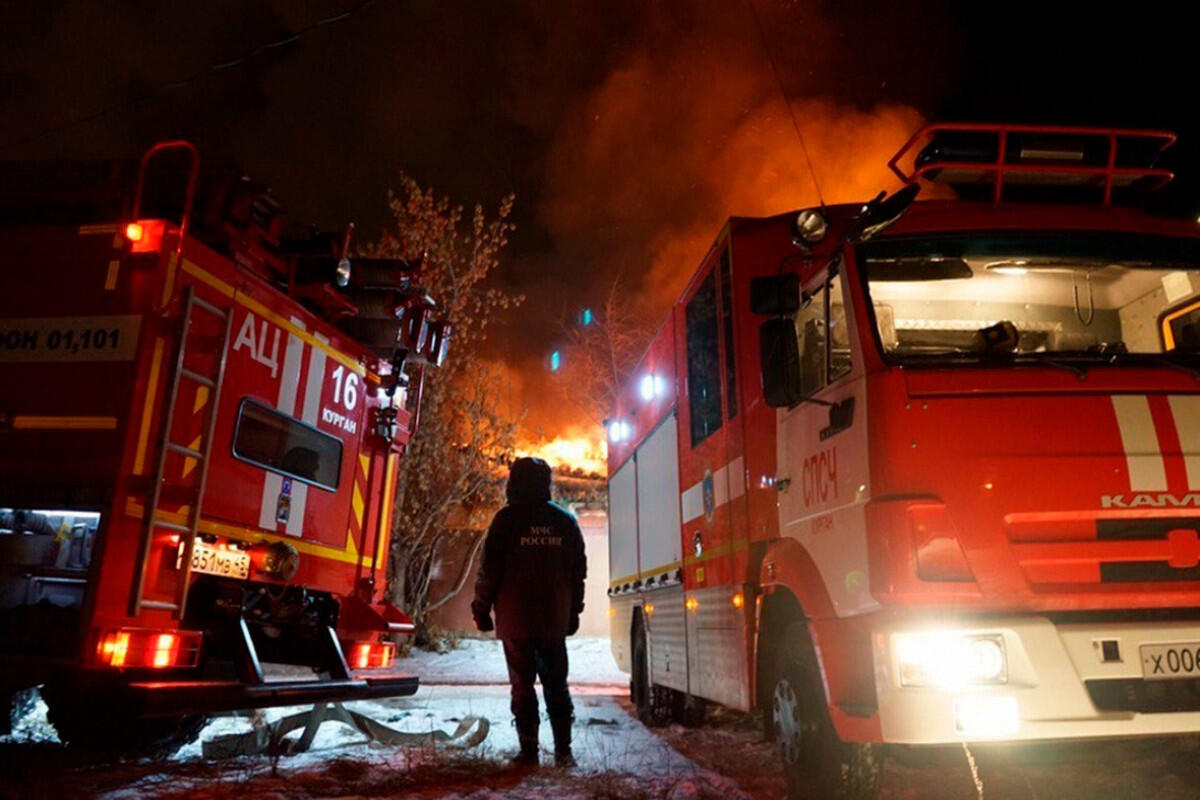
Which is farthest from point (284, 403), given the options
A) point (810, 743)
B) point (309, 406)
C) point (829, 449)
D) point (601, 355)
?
point (601, 355)

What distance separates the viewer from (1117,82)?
46.5 feet

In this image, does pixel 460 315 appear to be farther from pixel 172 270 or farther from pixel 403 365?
pixel 172 270

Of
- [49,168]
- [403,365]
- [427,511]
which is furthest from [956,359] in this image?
[427,511]

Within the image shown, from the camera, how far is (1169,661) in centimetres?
303

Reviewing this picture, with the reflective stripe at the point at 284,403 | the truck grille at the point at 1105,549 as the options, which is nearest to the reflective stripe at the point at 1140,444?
the truck grille at the point at 1105,549

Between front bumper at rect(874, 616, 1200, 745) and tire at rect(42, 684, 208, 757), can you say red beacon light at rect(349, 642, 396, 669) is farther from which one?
front bumper at rect(874, 616, 1200, 745)

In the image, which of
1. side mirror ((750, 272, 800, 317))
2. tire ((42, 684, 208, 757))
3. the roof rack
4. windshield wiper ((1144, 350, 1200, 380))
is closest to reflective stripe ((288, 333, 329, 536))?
tire ((42, 684, 208, 757))

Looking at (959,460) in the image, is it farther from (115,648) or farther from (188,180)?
(188,180)

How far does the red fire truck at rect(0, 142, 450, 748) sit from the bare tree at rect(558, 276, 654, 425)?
18.8m

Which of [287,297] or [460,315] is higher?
[460,315]

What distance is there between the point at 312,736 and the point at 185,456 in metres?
2.14

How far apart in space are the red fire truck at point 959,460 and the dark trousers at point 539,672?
0.94 meters

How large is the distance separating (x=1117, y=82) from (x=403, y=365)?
13.6 meters

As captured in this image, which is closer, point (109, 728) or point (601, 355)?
point (109, 728)
